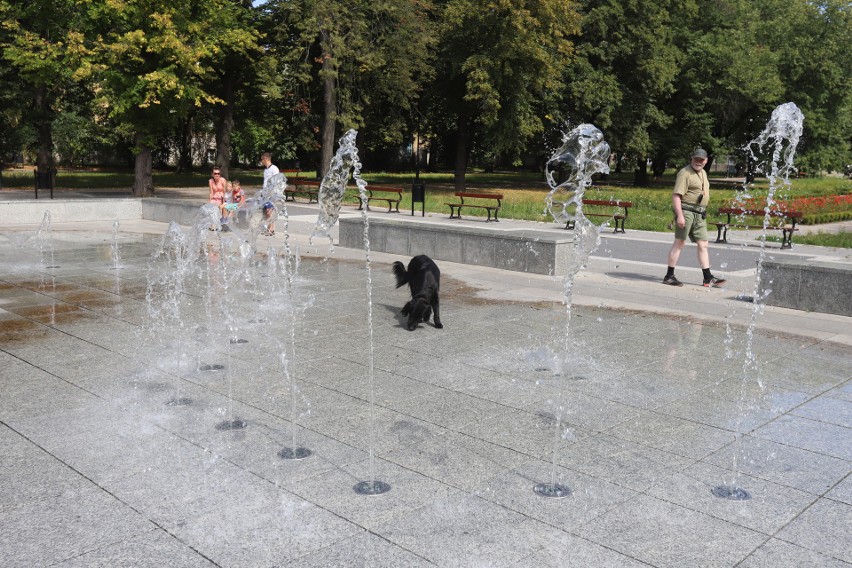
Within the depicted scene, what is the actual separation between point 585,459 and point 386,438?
1314mm

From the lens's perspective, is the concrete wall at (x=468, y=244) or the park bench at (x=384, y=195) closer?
the concrete wall at (x=468, y=244)

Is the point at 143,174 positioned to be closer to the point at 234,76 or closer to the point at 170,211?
the point at 234,76

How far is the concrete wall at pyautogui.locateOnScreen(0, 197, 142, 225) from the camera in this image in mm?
19703

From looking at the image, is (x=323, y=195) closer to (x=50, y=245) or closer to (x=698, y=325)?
(x=50, y=245)

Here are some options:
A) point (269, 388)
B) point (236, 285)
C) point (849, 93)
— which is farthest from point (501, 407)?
point (849, 93)

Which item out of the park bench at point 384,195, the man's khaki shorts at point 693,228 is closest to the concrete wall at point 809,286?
the man's khaki shorts at point 693,228

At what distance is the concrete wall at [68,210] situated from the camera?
19.7m

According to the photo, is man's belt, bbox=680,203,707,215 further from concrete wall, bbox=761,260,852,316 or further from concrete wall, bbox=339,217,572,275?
concrete wall, bbox=339,217,572,275

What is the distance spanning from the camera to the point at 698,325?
9203mm

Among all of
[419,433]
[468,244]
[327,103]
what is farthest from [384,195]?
[419,433]

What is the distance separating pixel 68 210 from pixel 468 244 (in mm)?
11855

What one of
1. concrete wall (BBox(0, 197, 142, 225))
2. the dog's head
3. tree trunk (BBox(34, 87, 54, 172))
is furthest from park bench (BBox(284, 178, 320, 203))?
the dog's head

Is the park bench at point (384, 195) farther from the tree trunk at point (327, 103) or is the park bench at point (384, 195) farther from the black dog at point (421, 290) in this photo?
the black dog at point (421, 290)

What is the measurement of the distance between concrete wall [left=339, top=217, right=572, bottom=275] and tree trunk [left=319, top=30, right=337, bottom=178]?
1822 centimetres
